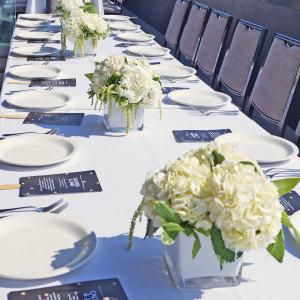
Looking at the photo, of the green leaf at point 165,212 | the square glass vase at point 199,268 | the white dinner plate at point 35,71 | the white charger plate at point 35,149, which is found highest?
the green leaf at point 165,212

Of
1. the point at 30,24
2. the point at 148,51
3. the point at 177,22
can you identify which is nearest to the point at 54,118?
the point at 148,51

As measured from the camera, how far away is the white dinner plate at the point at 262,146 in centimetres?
178

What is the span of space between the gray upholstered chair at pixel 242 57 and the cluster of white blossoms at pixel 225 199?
2.33m

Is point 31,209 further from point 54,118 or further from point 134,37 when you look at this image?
point 134,37

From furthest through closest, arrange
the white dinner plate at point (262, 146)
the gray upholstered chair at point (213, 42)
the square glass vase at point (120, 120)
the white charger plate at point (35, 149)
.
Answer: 1. the gray upholstered chair at point (213, 42)
2. the square glass vase at point (120, 120)
3. the white dinner plate at point (262, 146)
4. the white charger plate at point (35, 149)

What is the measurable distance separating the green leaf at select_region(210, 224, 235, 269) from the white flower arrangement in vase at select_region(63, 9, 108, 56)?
80.8 inches

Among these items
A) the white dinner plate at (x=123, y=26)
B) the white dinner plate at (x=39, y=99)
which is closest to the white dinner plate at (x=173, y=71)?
the white dinner plate at (x=39, y=99)

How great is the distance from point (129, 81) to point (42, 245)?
74 centimetres

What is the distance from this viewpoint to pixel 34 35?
370 cm

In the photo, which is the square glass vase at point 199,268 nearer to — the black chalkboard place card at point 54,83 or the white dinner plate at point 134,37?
the black chalkboard place card at point 54,83

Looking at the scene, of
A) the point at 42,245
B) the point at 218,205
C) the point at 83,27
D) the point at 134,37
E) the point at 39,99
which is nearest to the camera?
the point at 218,205

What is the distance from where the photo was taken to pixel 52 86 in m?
2.52

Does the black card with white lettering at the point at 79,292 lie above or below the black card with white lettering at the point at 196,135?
above

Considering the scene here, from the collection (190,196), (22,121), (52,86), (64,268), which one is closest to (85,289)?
(64,268)
